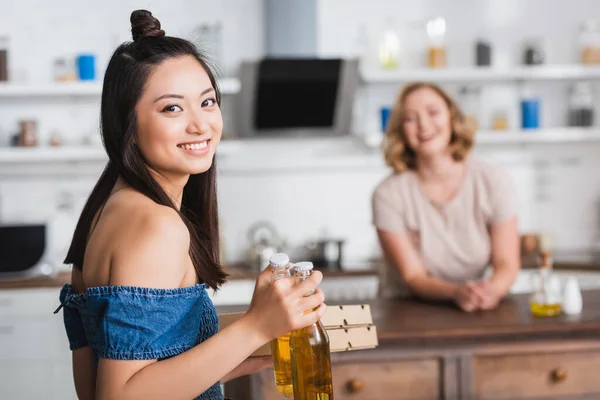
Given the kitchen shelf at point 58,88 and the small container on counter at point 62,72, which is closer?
the kitchen shelf at point 58,88

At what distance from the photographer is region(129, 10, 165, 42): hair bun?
3.90ft

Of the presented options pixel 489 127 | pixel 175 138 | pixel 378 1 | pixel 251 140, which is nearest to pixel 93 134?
pixel 251 140

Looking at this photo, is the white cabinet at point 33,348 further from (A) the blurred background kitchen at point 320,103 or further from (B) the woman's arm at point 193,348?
(B) the woman's arm at point 193,348

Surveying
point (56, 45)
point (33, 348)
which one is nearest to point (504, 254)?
point (33, 348)

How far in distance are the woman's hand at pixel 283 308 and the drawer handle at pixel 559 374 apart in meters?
1.14

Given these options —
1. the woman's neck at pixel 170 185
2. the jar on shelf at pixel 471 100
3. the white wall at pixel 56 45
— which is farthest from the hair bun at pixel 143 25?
the jar on shelf at pixel 471 100

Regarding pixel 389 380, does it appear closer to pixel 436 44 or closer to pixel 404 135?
pixel 404 135

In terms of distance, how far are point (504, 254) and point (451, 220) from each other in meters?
0.20

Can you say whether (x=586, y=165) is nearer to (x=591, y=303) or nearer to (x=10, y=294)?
(x=591, y=303)

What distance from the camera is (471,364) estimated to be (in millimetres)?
1977

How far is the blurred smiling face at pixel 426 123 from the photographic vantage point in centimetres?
249

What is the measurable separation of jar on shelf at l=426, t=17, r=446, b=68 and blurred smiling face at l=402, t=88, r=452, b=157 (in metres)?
1.97

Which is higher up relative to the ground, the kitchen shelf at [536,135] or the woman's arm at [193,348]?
the kitchen shelf at [536,135]

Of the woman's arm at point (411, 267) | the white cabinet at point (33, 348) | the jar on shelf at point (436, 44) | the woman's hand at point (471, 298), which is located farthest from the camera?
the jar on shelf at point (436, 44)
